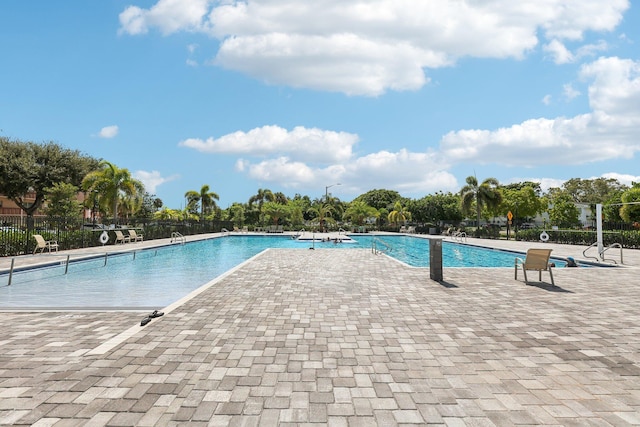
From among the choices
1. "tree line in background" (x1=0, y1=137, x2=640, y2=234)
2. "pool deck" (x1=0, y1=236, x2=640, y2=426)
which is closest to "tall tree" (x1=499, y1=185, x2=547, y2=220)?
"tree line in background" (x1=0, y1=137, x2=640, y2=234)

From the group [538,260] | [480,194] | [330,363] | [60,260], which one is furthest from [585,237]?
[60,260]

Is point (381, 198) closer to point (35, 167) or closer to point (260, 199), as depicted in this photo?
point (260, 199)

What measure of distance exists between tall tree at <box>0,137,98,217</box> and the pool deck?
105 feet

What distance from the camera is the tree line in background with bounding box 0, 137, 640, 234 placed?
98.0ft

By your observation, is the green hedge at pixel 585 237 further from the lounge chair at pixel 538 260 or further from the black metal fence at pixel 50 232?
the black metal fence at pixel 50 232

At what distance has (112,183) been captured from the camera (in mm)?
29188

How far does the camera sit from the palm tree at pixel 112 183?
29188 mm

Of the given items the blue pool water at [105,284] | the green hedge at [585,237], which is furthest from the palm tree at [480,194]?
the blue pool water at [105,284]

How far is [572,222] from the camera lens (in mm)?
53531

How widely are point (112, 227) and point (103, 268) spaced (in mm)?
13676

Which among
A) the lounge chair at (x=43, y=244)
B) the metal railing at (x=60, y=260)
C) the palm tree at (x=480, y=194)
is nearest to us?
the metal railing at (x=60, y=260)

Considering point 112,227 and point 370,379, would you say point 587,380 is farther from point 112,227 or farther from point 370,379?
point 112,227

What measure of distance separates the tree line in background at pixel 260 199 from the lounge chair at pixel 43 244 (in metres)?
8.43

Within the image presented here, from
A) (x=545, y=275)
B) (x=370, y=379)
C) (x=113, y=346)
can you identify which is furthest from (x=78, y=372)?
(x=545, y=275)
